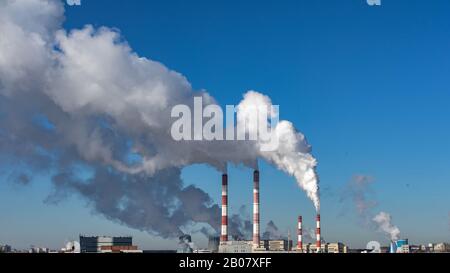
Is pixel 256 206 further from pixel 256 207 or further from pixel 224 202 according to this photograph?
pixel 224 202

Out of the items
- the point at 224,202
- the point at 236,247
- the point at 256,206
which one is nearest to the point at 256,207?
the point at 256,206

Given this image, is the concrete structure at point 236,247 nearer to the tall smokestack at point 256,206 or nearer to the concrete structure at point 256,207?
the concrete structure at point 256,207

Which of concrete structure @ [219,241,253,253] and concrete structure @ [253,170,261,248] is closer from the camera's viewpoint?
concrete structure @ [253,170,261,248]

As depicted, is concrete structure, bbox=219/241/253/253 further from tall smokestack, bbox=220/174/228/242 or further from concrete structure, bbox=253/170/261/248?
concrete structure, bbox=253/170/261/248

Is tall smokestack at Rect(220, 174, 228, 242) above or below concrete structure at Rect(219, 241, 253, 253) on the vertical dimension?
above

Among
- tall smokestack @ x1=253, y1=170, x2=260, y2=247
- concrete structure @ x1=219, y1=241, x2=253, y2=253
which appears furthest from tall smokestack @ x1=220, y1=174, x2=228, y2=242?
tall smokestack @ x1=253, y1=170, x2=260, y2=247

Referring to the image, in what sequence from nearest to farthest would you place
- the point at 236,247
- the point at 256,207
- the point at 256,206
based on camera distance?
the point at 256,206, the point at 256,207, the point at 236,247
